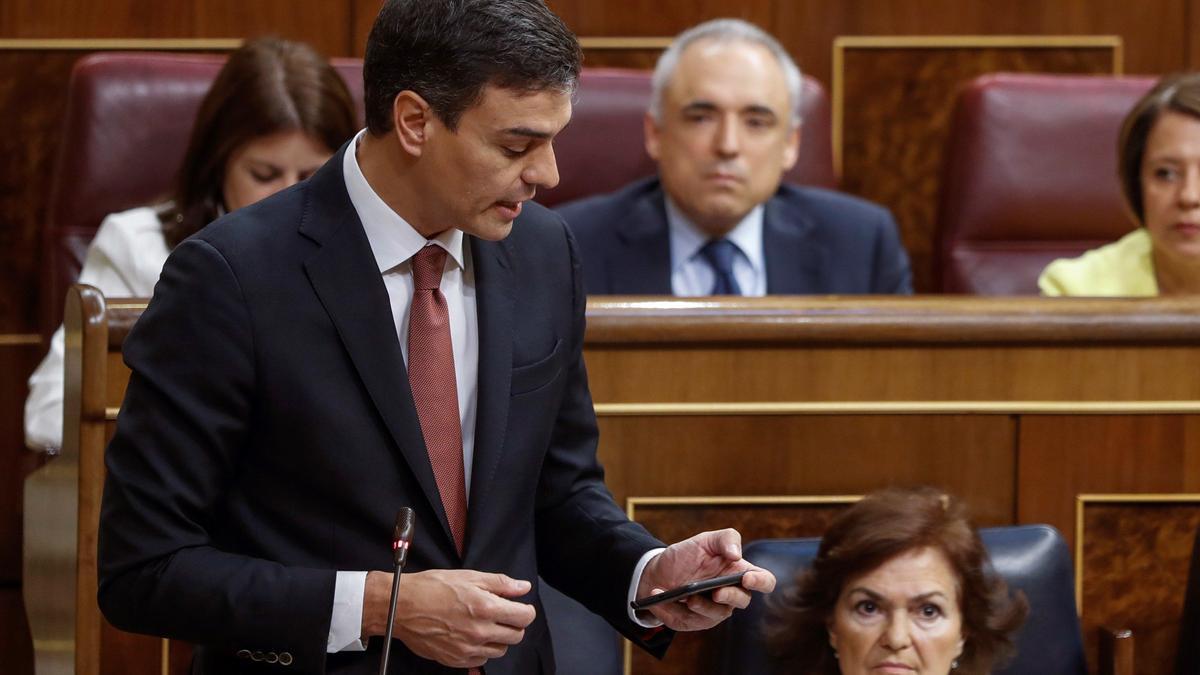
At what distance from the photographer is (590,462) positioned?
101 cm

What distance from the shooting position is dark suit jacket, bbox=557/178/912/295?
1757 mm

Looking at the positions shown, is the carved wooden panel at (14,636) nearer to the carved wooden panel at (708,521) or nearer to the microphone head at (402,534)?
the carved wooden panel at (708,521)

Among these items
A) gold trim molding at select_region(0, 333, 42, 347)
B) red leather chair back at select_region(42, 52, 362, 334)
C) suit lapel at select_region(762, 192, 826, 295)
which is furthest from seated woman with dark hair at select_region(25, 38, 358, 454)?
suit lapel at select_region(762, 192, 826, 295)

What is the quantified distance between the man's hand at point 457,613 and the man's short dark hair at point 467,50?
0.81 feet

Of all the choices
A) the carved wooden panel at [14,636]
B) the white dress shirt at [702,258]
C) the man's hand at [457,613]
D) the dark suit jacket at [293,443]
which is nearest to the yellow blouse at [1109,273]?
the white dress shirt at [702,258]

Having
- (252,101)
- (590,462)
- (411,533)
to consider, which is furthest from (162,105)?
(411,533)

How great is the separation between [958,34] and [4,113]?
4.01ft

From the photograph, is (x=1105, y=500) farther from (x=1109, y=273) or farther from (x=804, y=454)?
(x=1109, y=273)

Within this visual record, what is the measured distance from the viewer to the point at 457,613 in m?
0.82

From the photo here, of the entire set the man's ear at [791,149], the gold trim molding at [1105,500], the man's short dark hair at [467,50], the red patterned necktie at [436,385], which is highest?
the man's short dark hair at [467,50]

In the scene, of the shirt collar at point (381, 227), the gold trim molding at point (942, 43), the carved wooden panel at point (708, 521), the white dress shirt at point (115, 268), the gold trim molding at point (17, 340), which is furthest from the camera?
the gold trim molding at point (942, 43)

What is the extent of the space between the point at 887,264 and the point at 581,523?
940mm

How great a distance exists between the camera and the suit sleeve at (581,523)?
37.7 inches

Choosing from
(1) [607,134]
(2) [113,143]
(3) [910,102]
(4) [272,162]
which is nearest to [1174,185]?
(3) [910,102]
